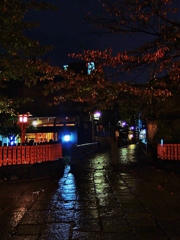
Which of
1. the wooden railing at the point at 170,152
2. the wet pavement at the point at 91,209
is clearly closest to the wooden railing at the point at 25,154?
the wet pavement at the point at 91,209

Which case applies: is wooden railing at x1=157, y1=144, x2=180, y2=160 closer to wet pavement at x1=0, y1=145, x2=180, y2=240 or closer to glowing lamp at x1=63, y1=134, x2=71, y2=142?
wet pavement at x1=0, y1=145, x2=180, y2=240

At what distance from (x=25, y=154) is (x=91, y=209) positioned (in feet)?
18.9

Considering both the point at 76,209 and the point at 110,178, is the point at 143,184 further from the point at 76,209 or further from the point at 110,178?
the point at 76,209

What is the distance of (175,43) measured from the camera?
9289mm

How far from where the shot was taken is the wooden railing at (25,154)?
36.0ft

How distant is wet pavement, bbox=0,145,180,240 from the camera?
196 inches

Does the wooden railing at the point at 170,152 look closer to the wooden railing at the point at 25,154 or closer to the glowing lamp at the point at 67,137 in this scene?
the wooden railing at the point at 25,154

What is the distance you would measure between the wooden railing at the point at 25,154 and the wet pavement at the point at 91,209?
1.06 m

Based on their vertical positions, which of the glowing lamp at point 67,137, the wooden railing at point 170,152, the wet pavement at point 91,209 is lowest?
the wet pavement at point 91,209

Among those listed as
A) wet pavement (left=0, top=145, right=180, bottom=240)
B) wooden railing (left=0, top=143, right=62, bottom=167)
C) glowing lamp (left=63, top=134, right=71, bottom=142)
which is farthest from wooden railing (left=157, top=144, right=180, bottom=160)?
glowing lamp (left=63, top=134, right=71, bottom=142)

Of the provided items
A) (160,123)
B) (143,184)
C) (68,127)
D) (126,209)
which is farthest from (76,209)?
(68,127)

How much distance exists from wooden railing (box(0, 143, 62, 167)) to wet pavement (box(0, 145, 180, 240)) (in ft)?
3.48

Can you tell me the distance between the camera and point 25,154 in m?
11.4

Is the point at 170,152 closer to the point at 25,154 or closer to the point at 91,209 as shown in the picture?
the point at 25,154
